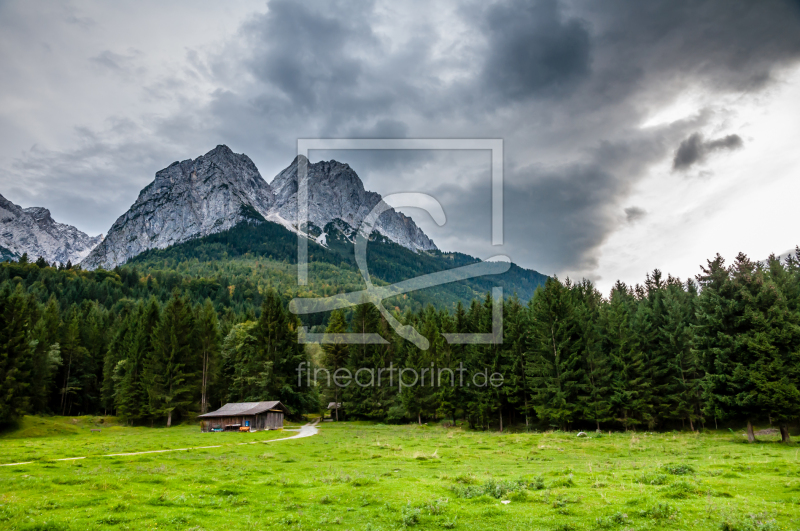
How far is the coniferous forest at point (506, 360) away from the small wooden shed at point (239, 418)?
7820mm

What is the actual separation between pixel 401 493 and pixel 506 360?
3982cm

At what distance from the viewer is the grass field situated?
10.8 m


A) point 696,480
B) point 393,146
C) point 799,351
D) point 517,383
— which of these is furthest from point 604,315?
point 696,480

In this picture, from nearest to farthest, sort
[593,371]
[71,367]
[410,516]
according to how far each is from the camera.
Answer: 1. [410,516]
2. [593,371]
3. [71,367]

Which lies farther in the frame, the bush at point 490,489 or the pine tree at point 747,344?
the pine tree at point 747,344

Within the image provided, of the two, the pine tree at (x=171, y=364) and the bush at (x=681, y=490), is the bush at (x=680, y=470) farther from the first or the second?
the pine tree at (x=171, y=364)

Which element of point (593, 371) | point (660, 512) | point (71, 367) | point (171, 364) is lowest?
point (71, 367)

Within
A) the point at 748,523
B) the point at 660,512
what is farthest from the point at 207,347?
the point at 748,523

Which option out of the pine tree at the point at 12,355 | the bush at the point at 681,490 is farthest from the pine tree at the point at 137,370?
the bush at the point at 681,490

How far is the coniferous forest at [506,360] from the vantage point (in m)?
30.8

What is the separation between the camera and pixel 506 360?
51750 mm

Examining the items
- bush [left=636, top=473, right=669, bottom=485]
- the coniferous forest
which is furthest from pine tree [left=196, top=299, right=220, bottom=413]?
bush [left=636, top=473, right=669, bottom=485]

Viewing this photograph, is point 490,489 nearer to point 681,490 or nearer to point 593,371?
point 681,490

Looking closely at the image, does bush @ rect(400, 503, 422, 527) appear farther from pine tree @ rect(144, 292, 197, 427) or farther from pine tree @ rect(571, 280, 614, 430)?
pine tree @ rect(144, 292, 197, 427)
